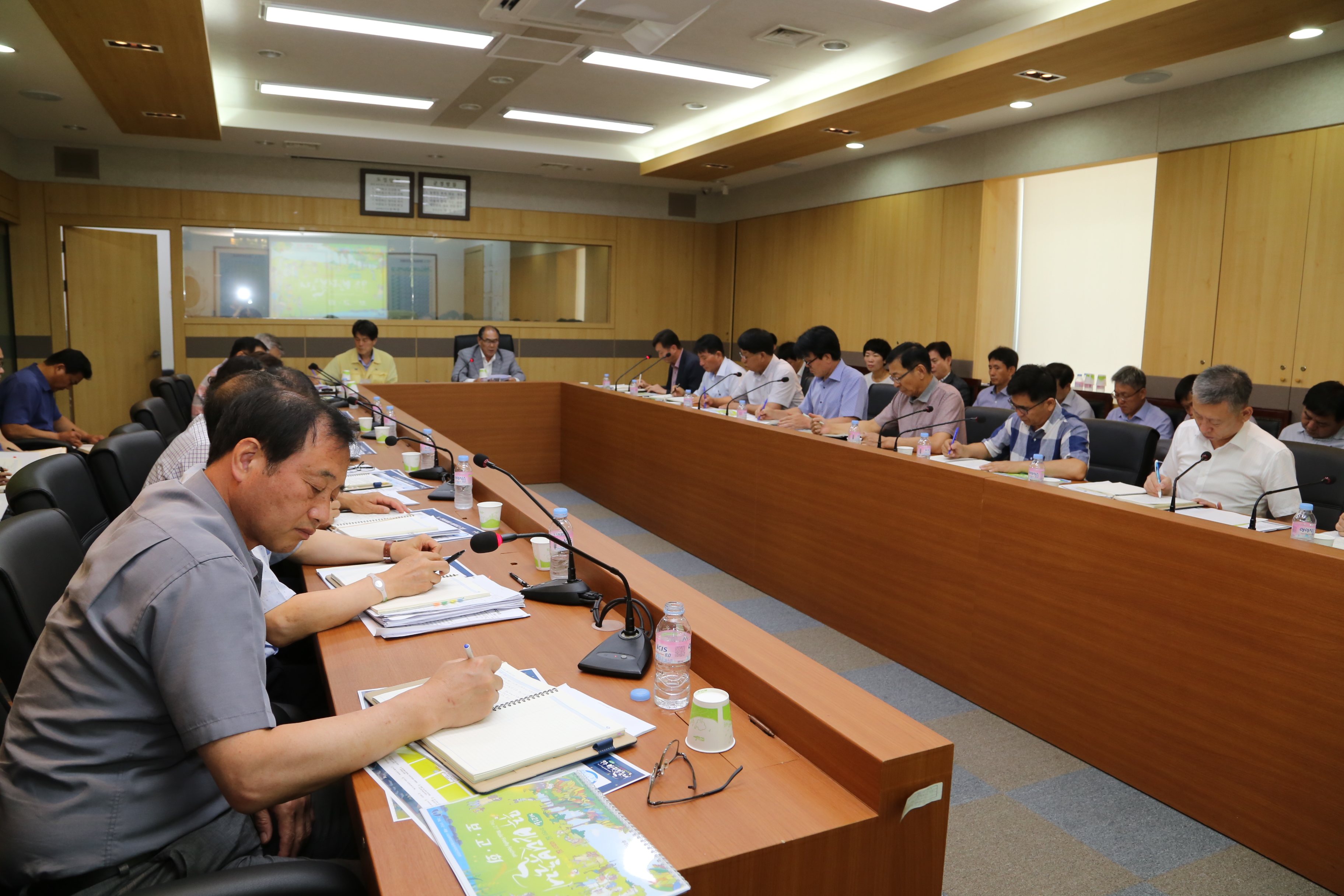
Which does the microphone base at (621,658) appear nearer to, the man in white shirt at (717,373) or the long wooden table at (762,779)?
the long wooden table at (762,779)

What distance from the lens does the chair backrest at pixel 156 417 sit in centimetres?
380

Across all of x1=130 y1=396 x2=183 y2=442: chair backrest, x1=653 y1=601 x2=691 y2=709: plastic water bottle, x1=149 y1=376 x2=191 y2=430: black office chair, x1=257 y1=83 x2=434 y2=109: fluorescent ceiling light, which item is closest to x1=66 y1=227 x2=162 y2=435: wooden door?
x1=149 y1=376 x2=191 y2=430: black office chair

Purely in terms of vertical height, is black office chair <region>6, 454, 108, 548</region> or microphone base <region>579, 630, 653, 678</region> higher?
black office chair <region>6, 454, 108, 548</region>

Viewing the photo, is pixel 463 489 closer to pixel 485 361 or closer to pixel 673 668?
pixel 673 668

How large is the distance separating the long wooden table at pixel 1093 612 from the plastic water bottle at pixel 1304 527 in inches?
2.4

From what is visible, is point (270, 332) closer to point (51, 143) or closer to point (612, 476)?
point (51, 143)

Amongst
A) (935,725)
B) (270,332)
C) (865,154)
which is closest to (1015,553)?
(935,725)

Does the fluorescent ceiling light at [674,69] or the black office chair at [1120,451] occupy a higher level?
the fluorescent ceiling light at [674,69]

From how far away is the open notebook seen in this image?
1.15 m

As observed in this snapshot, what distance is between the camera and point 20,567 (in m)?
1.39

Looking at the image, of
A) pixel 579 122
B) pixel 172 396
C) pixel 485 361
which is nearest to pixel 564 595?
pixel 172 396

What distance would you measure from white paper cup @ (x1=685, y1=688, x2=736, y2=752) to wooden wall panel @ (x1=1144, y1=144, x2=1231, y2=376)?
16.8ft

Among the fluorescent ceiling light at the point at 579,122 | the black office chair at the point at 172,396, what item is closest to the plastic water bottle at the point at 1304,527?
the black office chair at the point at 172,396

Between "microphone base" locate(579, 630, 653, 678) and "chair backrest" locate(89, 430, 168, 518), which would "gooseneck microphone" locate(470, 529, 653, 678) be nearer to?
"microphone base" locate(579, 630, 653, 678)
